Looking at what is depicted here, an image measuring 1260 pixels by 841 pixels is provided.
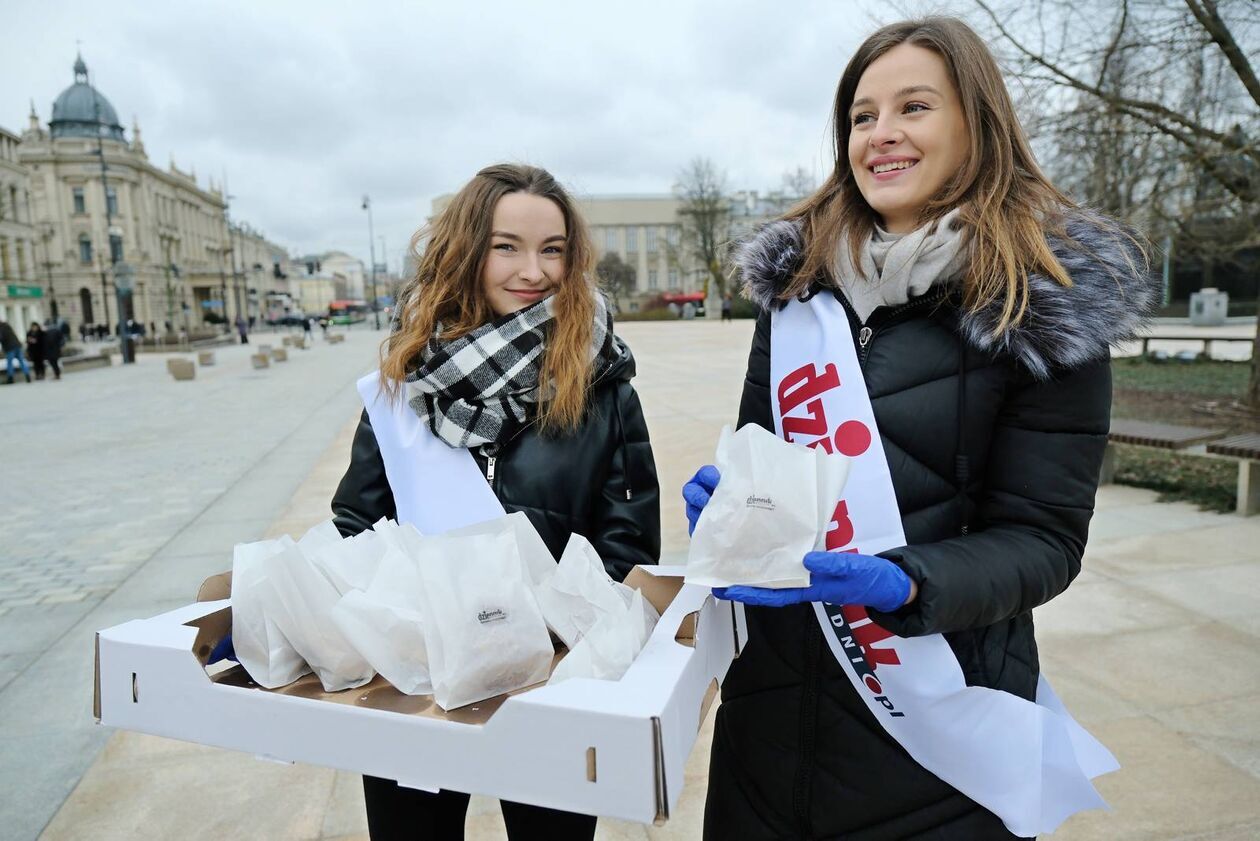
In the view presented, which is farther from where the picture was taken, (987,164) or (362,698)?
(987,164)

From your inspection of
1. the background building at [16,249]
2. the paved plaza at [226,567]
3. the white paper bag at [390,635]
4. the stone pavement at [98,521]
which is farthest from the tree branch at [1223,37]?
the background building at [16,249]

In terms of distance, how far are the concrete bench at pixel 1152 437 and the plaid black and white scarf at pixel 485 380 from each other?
215 inches

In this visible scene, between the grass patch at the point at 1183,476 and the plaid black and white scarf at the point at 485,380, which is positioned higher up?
the plaid black and white scarf at the point at 485,380

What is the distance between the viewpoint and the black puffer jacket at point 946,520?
4.17 feet

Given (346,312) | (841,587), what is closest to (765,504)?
(841,587)

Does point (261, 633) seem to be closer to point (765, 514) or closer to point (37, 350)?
point (765, 514)

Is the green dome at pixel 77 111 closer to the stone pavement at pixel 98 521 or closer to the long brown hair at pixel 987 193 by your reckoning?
the stone pavement at pixel 98 521

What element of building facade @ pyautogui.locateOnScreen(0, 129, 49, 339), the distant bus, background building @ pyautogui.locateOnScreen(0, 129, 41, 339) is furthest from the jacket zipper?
the distant bus

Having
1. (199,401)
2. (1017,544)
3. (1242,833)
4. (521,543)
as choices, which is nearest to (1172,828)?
(1242,833)

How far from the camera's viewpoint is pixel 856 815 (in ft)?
4.82

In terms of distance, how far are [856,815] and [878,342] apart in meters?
0.81

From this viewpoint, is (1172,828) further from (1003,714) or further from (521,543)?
(521,543)

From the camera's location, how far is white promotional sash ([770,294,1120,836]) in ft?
4.48

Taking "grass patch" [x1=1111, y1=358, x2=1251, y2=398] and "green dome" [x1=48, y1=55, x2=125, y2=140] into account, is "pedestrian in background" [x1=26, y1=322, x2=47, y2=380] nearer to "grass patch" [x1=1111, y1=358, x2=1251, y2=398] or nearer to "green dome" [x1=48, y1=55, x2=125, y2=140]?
"grass patch" [x1=1111, y1=358, x2=1251, y2=398]
